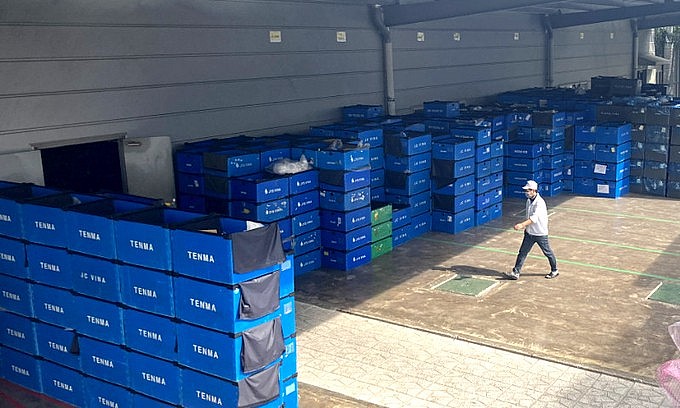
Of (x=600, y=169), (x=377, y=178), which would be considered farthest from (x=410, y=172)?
(x=600, y=169)

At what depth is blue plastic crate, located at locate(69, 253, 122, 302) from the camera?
305 inches

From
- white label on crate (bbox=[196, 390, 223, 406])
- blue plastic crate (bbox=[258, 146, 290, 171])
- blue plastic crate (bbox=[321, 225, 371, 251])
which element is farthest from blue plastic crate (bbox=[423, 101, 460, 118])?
white label on crate (bbox=[196, 390, 223, 406])

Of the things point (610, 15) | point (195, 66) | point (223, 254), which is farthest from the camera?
point (610, 15)

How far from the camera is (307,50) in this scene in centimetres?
1630

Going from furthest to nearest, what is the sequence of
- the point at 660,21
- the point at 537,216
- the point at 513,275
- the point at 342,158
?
the point at 660,21, the point at 342,158, the point at 513,275, the point at 537,216

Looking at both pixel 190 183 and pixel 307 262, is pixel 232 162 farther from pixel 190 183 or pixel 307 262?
pixel 307 262

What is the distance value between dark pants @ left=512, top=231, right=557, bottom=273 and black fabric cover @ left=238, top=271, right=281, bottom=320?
6240mm

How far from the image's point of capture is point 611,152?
1831cm

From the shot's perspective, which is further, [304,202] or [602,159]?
[602,159]

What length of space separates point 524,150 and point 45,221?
13.2 metres

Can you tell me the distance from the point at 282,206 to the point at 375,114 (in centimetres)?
574

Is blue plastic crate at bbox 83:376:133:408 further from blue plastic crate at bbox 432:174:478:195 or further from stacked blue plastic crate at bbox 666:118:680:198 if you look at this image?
stacked blue plastic crate at bbox 666:118:680:198

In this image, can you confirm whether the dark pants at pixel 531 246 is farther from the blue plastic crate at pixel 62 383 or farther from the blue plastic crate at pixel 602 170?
the blue plastic crate at pixel 62 383

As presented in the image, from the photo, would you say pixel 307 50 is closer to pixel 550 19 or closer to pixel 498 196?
pixel 498 196
